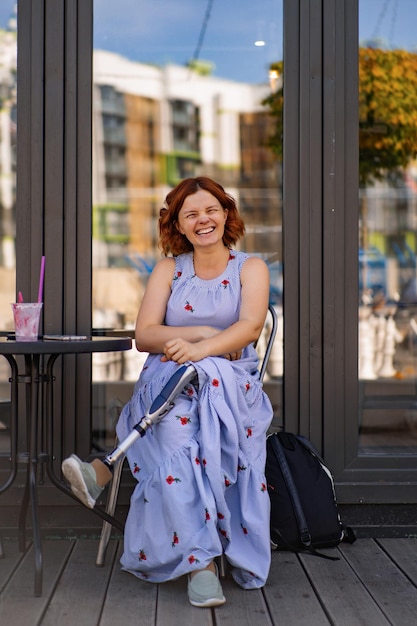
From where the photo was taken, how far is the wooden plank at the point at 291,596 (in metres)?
2.03

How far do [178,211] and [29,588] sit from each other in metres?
1.19

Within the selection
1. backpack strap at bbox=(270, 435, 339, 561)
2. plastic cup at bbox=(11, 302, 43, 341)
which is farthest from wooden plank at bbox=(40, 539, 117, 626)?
plastic cup at bbox=(11, 302, 43, 341)

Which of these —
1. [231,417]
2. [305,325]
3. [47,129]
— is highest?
[47,129]

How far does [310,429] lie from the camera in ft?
9.30

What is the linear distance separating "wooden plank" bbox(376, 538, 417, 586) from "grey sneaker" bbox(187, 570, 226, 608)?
557mm

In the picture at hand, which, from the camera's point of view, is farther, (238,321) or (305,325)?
(305,325)

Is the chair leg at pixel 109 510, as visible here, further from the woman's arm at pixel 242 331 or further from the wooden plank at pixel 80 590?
the woman's arm at pixel 242 331

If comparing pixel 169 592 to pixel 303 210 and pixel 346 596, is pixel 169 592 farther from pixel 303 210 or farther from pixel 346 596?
pixel 303 210

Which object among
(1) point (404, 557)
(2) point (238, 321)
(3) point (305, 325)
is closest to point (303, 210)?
(3) point (305, 325)

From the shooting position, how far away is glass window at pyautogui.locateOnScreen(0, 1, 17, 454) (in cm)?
292

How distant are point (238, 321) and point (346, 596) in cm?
82

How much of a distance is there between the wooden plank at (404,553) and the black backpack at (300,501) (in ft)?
0.53

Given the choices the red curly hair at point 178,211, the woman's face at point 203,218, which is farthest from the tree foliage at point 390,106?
the woman's face at point 203,218

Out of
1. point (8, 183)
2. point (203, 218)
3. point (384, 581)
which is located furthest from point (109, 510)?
point (8, 183)
